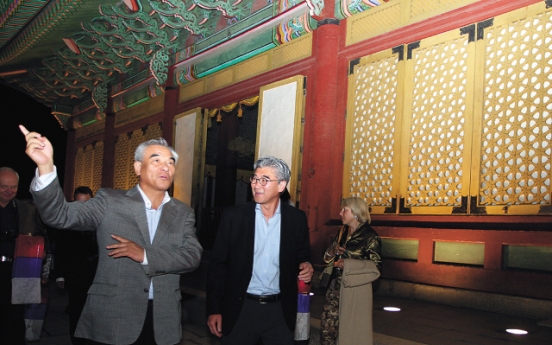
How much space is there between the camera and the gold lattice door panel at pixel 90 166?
1402 centimetres

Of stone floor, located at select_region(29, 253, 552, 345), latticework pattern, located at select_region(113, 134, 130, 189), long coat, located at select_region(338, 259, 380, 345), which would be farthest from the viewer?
latticework pattern, located at select_region(113, 134, 130, 189)

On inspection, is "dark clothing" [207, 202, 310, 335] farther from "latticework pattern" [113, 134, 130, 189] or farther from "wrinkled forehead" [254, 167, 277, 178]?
"latticework pattern" [113, 134, 130, 189]

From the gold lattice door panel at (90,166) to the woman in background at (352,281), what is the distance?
11.6 metres

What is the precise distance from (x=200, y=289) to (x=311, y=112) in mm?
2987

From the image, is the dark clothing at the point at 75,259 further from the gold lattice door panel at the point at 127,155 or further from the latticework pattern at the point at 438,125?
the gold lattice door panel at the point at 127,155

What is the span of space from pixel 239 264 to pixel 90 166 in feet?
43.9

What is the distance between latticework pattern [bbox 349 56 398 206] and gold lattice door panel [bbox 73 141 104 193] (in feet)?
32.0

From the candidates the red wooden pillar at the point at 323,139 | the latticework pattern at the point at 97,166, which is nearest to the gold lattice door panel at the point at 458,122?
the red wooden pillar at the point at 323,139

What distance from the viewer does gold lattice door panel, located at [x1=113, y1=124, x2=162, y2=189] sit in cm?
1179

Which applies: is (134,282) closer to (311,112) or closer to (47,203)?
(47,203)

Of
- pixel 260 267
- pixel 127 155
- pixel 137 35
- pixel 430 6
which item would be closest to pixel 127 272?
pixel 260 267

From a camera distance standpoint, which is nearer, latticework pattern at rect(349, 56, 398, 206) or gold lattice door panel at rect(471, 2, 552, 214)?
gold lattice door panel at rect(471, 2, 552, 214)

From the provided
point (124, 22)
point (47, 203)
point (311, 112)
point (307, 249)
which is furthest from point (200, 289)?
point (124, 22)

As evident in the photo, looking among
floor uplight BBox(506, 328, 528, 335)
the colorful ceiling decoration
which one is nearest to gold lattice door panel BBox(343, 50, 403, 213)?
the colorful ceiling decoration
